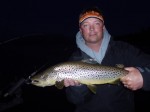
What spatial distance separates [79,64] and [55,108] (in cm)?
304

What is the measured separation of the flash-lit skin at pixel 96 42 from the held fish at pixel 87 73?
0.31ft

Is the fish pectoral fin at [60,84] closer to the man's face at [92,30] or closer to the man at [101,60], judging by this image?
the man at [101,60]

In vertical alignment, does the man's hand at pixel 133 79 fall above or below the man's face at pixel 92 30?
below

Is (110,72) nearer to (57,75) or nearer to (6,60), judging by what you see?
(57,75)

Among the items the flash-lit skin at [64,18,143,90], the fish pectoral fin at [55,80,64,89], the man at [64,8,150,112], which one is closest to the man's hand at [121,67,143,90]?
the flash-lit skin at [64,18,143,90]

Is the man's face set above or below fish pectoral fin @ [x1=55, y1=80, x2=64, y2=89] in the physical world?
above

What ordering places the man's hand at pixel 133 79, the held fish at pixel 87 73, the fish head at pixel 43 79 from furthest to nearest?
1. the fish head at pixel 43 79
2. the held fish at pixel 87 73
3. the man's hand at pixel 133 79

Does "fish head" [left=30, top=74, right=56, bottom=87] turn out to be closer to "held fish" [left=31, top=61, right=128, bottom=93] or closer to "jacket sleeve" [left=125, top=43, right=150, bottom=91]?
"held fish" [left=31, top=61, right=128, bottom=93]

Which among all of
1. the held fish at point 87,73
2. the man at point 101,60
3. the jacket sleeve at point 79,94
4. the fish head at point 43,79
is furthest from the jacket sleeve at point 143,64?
the fish head at point 43,79

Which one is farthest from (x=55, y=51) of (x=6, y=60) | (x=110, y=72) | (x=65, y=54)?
(x=110, y=72)

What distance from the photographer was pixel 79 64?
13.6 feet

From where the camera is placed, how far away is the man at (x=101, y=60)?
4.32 meters

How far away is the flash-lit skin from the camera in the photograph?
399 cm

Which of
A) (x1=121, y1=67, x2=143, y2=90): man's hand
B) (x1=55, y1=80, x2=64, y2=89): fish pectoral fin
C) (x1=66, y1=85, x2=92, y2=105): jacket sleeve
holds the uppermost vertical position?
(x1=121, y1=67, x2=143, y2=90): man's hand
